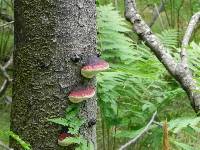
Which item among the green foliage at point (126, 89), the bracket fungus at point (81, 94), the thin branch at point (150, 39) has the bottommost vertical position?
the green foliage at point (126, 89)

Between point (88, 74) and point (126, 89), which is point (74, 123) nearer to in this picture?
point (88, 74)

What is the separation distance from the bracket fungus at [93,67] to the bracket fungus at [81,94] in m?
0.06

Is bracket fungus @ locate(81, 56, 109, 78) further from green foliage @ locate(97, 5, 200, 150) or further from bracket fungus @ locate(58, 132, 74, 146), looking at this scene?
green foliage @ locate(97, 5, 200, 150)

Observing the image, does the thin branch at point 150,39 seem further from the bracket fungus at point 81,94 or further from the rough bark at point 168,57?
the bracket fungus at point 81,94

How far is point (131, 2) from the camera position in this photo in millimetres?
2369

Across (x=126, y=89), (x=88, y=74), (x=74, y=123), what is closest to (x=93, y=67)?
(x=88, y=74)

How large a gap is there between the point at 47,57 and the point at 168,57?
0.71 metres

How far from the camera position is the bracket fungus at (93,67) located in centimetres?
180

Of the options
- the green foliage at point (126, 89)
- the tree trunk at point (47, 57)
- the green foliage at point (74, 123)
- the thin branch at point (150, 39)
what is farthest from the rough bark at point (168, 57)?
the green foliage at point (74, 123)

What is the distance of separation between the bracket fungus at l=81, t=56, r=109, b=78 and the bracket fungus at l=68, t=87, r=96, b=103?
0.06 metres

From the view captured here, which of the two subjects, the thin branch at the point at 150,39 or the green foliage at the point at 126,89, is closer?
the thin branch at the point at 150,39

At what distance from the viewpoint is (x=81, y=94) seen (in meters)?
1.79

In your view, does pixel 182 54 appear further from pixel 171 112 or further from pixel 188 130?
pixel 171 112

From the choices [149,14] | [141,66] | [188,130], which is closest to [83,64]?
[141,66]
